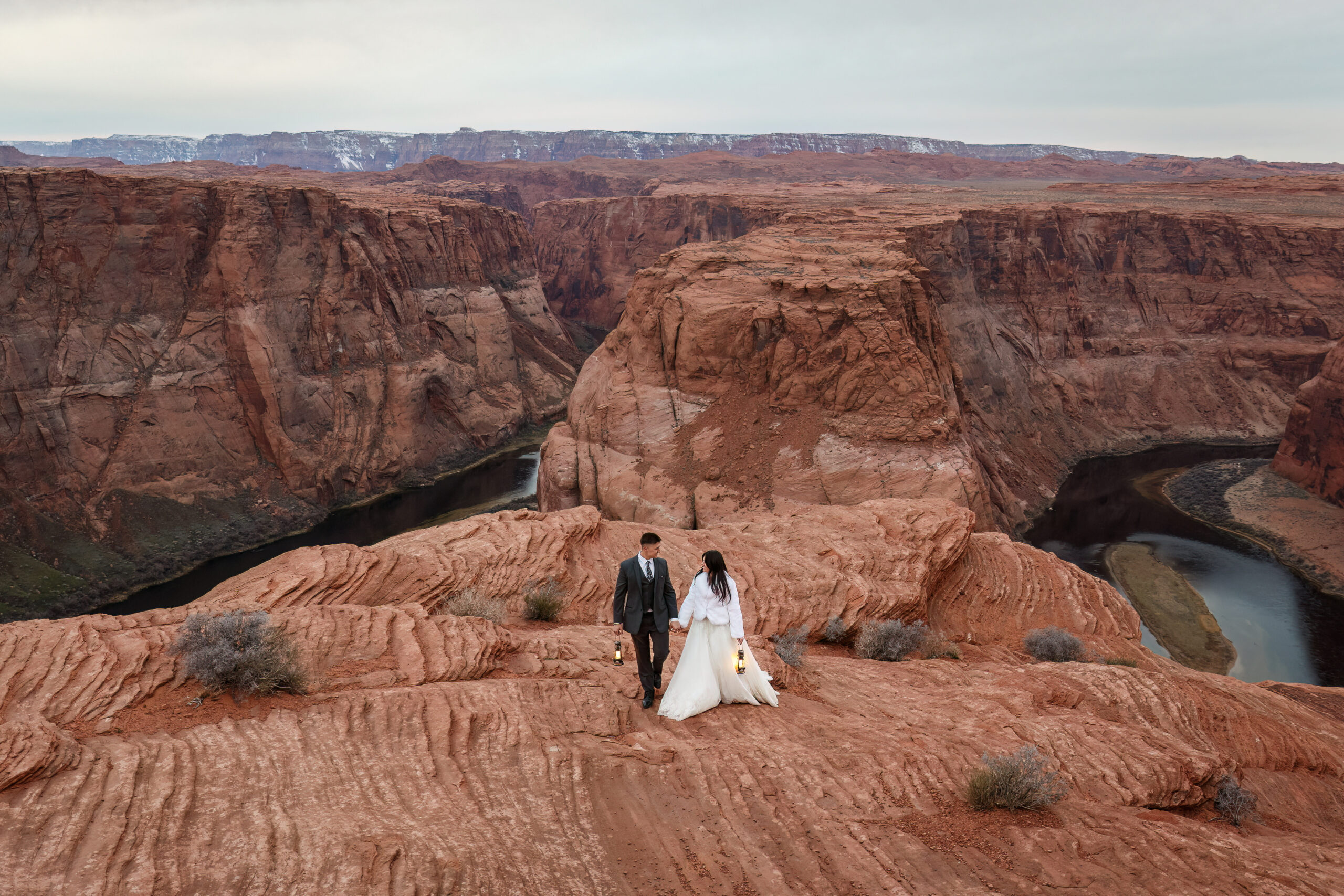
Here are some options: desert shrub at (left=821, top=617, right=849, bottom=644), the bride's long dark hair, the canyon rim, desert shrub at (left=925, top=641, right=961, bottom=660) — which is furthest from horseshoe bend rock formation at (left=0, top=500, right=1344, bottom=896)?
desert shrub at (left=925, top=641, right=961, bottom=660)

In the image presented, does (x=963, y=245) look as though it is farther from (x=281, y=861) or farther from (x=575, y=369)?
(x=281, y=861)

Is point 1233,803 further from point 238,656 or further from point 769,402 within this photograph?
point 769,402

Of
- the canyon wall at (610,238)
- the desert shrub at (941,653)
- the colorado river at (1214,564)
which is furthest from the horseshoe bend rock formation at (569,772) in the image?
the canyon wall at (610,238)

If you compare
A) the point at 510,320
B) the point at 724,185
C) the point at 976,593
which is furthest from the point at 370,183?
the point at 976,593

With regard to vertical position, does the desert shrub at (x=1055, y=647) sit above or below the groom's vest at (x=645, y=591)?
below

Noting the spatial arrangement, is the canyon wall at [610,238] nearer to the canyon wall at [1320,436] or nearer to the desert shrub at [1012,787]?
the canyon wall at [1320,436]

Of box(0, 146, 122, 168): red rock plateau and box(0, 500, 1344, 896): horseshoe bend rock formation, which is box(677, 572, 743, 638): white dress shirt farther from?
box(0, 146, 122, 168): red rock plateau

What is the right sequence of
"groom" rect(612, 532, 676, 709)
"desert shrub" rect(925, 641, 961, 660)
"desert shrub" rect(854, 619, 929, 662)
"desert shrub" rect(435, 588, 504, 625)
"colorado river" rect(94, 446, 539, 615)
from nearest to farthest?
"groom" rect(612, 532, 676, 709) < "desert shrub" rect(435, 588, 504, 625) < "desert shrub" rect(854, 619, 929, 662) < "desert shrub" rect(925, 641, 961, 660) < "colorado river" rect(94, 446, 539, 615)
